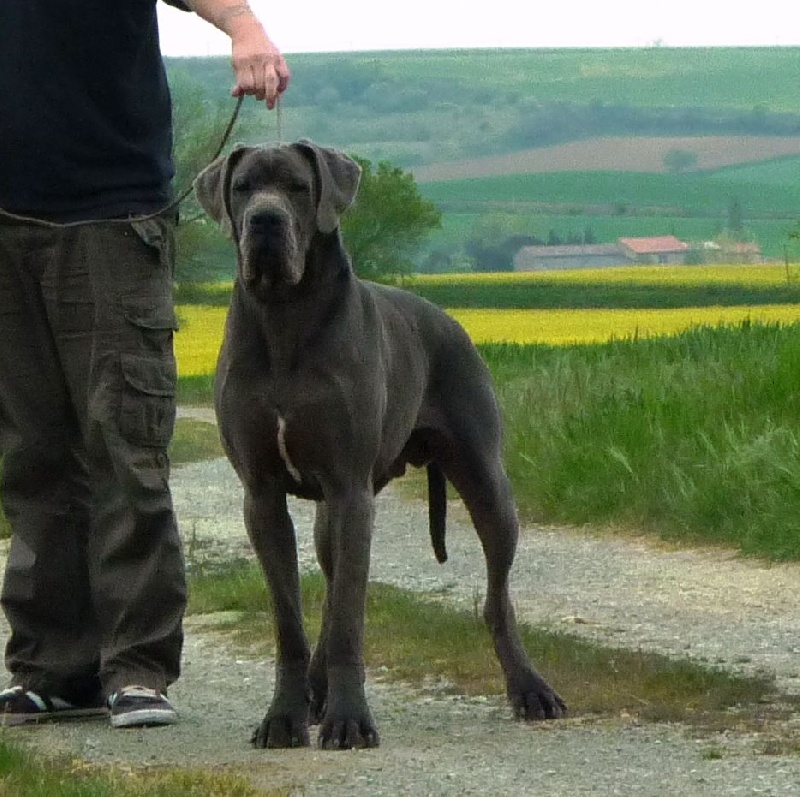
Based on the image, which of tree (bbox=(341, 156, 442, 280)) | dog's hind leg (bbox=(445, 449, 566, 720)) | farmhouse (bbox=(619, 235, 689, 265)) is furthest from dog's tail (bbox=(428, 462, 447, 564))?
farmhouse (bbox=(619, 235, 689, 265))

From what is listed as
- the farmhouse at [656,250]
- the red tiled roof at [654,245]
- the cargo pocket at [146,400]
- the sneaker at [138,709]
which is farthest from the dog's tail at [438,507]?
the red tiled roof at [654,245]

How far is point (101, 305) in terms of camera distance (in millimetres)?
6305

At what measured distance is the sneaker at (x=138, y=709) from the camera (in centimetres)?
624

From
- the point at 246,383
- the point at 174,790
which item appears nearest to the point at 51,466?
the point at 246,383

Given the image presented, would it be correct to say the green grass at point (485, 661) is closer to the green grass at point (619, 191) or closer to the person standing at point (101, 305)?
the person standing at point (101, 305)

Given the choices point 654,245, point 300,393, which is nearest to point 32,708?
point 300,393

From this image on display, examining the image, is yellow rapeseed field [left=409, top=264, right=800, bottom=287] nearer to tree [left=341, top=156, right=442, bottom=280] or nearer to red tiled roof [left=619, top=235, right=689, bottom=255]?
tree [left=341, top=156, right=442, bottom=280]

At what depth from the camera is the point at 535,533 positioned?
10.7m

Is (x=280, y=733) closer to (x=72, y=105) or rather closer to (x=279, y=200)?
(x=279, y=200)

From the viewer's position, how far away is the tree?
25906mm

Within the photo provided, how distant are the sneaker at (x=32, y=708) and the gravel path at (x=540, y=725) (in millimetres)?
134

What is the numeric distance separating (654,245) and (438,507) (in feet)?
78.3

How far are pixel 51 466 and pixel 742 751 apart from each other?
2.20 m

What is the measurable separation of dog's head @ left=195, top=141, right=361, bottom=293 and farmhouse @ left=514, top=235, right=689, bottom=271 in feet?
77.4
